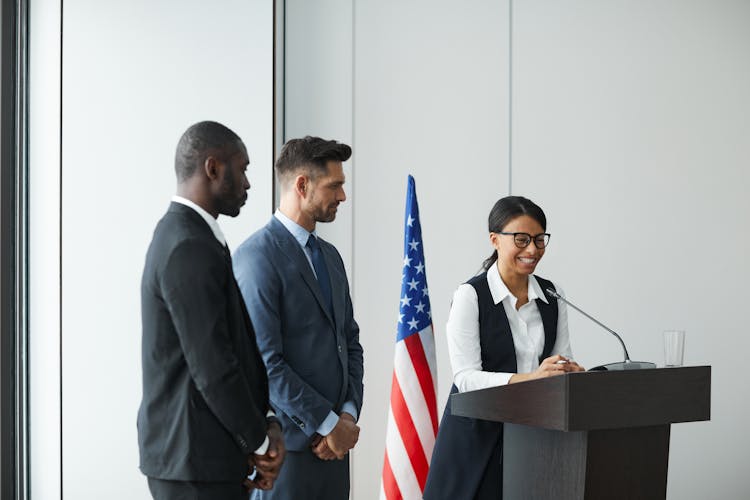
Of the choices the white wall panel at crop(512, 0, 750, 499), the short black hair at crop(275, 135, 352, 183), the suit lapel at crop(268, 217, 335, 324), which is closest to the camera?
the suit lapel at crop(268, 217, 335, 324)

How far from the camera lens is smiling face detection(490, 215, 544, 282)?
2766 millimetres

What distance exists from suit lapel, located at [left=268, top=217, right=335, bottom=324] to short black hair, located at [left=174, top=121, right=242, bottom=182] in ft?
1.70

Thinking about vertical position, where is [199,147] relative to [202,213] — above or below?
above

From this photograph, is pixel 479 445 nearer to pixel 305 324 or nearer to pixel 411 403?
pixel 305 324

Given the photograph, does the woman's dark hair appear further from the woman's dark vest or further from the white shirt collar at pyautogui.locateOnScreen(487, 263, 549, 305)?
the woman's dark vest

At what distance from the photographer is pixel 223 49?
3.89 m

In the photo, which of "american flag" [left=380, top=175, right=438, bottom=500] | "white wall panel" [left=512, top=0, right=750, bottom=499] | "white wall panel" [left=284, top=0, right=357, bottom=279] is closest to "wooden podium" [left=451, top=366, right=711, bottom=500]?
"american flag" [left=380, top=175, right=438, bottom=500]

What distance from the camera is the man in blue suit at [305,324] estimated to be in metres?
2.29

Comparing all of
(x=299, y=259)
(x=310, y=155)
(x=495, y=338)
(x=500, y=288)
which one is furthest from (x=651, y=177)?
(x=299, y=259)

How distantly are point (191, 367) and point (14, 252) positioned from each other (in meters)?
1.74

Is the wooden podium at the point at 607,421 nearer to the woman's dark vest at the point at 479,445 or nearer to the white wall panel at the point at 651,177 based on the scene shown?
the woman's dark vest at the point at 479,445

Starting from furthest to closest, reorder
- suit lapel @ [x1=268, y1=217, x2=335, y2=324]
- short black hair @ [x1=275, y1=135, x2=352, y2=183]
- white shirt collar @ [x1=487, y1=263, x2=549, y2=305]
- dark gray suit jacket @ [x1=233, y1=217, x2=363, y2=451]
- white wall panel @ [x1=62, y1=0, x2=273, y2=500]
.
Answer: white wall panel @ [x1=62, y1=0, x2=273, y2=500] < white shirt collar @ [x1=487, y1=263, x2=549, y2=305] < short black hair @ [x1=275, y1=135, x2=352, y2=183] < suit lapel @ [x1=268, y1=217, x2=335, y2=324] < dark gray suit jacket @ [x1=233, y1=217, x2=363, y2=451]

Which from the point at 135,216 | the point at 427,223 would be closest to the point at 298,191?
the point at 135,216

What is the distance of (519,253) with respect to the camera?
2.78 meters
